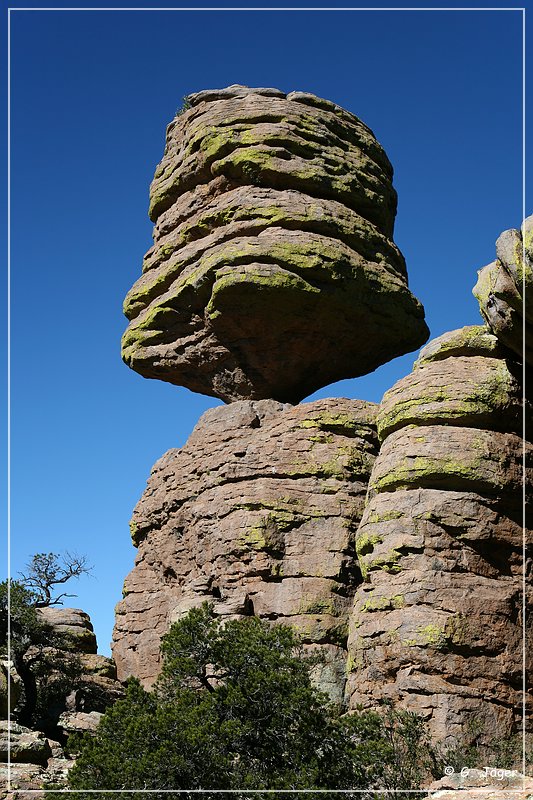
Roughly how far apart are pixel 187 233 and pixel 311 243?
15.1 ft

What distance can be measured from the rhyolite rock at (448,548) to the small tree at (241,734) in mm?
1348

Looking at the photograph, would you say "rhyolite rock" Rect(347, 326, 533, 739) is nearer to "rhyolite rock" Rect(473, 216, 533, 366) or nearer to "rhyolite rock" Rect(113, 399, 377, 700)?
"rhyolite rock" Rect(473, 216, 533, 366)

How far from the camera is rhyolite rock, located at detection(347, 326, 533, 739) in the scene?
2273 centimetres

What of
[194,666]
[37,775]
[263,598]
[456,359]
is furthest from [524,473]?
[37,775]

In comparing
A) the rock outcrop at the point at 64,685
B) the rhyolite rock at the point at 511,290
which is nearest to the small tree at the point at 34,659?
the rock outcrop at the point at 64,685

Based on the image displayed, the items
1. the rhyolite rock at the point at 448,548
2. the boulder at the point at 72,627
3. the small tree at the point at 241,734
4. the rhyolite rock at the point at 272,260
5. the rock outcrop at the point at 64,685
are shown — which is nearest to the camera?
the small tree at the point at 241,734

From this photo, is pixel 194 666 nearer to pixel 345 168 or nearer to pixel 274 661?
pixel 274 661

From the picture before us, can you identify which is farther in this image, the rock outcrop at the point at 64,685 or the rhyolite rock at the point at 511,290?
the rock outcrop at the point at 64,685

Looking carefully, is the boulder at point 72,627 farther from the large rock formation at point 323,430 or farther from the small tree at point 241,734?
the small tree at point 241,734

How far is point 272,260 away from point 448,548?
34.0 feet

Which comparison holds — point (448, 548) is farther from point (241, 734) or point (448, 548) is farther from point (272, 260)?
point (272, 260)

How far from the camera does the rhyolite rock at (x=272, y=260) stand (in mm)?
30500

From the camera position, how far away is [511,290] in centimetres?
2331

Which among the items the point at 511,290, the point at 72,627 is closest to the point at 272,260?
the point at 511,290
